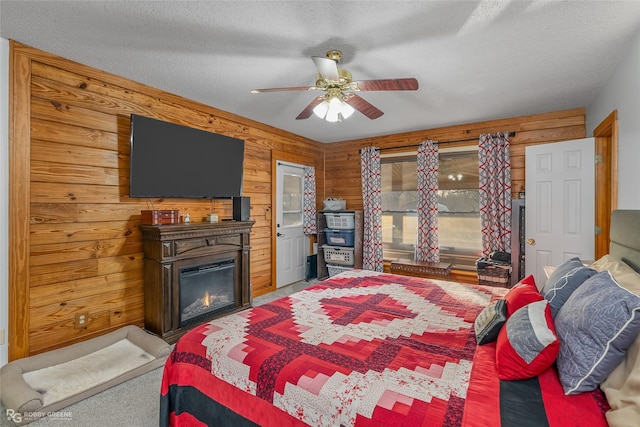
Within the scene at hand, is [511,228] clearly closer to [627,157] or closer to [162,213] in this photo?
[627,157]

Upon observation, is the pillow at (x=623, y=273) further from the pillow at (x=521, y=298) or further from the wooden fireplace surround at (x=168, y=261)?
the wooden fireplace surround at (x=168, y=261)

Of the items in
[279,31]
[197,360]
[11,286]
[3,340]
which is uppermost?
[279,31]

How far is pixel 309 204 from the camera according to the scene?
5.32 metres

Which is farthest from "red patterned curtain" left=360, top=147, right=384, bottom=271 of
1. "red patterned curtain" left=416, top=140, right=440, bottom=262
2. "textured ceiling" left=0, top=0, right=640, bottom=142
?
"textured ceiling" left=0, top=0, right=640, bottom=142

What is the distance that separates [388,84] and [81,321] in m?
3.22

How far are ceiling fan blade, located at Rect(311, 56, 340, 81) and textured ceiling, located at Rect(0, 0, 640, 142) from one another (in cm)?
27

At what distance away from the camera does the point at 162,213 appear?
3.11 metres

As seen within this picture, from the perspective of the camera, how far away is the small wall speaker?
12.6 ft

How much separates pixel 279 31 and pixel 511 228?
3455 millimetres

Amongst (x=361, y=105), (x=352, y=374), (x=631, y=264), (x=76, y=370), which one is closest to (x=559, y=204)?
(x=631, y=264)

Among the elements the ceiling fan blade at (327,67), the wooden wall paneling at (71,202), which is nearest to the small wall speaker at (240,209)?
the wooden wall paneling at (71,202)

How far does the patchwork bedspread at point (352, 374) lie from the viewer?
110cm

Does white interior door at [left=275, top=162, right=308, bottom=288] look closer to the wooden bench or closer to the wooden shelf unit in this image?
the wooden shelf unit

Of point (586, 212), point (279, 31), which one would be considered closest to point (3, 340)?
point (279, 31)
